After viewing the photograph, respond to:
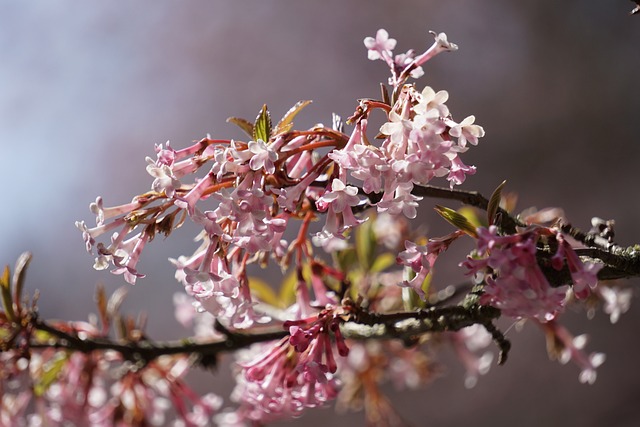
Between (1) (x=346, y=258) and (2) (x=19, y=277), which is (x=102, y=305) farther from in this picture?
(1) (x=346, y=258)

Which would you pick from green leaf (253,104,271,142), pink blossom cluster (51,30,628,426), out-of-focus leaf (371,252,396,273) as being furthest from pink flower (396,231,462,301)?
out-of-focus leaf (371,252,396,273)

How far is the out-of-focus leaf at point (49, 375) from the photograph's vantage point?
2.41ft

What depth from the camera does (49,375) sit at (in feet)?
2.41

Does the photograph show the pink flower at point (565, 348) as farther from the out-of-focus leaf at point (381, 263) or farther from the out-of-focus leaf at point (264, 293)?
the out-of-focus leaf at point (264, 293)

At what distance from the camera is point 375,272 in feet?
2.84

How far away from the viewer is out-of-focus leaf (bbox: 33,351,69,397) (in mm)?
734

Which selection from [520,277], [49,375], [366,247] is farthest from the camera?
[366,247]

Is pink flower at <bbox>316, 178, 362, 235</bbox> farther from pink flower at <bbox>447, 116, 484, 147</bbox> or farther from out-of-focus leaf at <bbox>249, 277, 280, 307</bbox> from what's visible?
out-of-focus leaf at <bbox>249, 277, 280, 307</bbox>

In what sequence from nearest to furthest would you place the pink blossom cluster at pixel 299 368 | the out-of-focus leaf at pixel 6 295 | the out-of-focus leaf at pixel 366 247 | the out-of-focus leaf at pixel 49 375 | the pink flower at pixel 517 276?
1. the pink flower at pixel 517 276
2. the pink blossom cluster at pixel 299 368
3. the out-of-focus leaf at pixel 6 295
4. the out-of-focus leaf at pixel 49 375
5. the out-of-focus leaf at pixel 366 247

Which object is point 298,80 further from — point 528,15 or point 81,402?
point 81,402

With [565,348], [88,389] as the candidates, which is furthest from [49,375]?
[565,348]

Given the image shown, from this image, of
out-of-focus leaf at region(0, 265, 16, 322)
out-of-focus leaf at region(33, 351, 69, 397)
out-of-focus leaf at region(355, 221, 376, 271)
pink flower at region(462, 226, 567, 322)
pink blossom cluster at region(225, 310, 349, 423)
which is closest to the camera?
pink flower at region(462, 226, 567, 322)

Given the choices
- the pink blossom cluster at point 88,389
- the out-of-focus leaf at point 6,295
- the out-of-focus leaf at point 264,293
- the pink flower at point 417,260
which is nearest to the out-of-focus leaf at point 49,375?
the pink blossom cluster at point 88,389

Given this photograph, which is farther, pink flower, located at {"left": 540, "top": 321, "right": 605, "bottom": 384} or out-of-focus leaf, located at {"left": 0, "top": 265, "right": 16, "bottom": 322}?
pink flower, located at {"left": 540, "top": 321, "right": 605, "bottom": 384}
